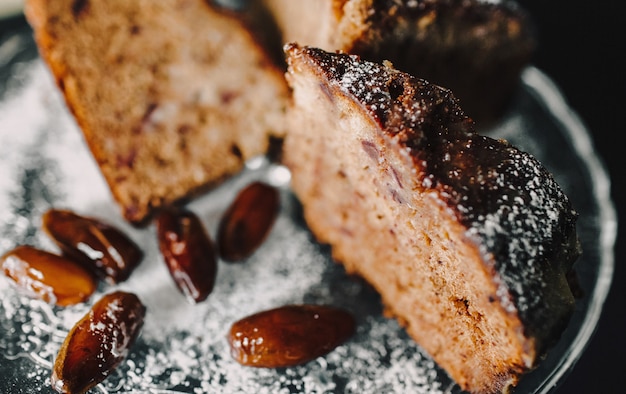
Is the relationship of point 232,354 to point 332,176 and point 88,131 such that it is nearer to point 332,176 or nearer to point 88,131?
point 332,176

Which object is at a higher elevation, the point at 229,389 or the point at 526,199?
the point at 526,199

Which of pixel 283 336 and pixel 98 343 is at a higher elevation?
pixel 283 336

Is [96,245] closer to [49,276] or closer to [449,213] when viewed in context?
[49,276]

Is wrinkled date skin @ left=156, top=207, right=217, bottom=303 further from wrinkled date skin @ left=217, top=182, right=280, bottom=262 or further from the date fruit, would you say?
the date fruit

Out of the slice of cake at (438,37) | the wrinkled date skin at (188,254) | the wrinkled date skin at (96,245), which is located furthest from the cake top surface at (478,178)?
the wrinkled date skin at (96,245)

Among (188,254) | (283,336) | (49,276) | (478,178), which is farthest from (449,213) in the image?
(49,276)

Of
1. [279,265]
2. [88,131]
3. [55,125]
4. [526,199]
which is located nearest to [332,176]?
[279,265]
